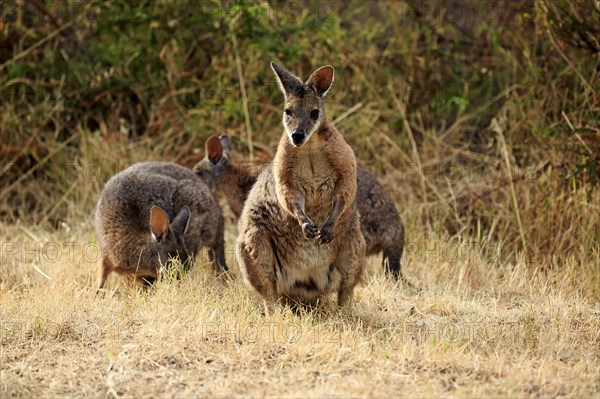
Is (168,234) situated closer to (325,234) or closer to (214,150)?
(325,234)

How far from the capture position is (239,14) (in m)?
9.20

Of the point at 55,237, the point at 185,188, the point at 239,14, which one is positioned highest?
the point at 239,14

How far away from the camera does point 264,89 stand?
9.88m

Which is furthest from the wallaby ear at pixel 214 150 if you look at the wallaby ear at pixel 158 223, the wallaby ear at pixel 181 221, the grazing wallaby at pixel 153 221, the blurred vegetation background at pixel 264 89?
the wallaby ear at pixel 158 223

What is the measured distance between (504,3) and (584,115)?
7.05 ft

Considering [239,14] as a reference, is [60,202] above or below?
below

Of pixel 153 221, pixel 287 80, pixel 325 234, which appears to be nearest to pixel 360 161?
pixel 153 221

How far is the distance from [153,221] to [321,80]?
1.75 metres

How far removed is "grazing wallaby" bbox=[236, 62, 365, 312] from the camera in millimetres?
5770

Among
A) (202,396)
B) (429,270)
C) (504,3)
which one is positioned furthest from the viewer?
(504,3)

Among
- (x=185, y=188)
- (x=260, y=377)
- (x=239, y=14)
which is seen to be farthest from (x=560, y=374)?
(x=239, y=14)

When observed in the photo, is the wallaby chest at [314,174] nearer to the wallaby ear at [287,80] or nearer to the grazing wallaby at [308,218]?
the grazing wallaby at [308,218]

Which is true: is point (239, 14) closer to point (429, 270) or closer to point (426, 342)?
point (429, 270)

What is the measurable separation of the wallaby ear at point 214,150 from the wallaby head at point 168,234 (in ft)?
5.74
